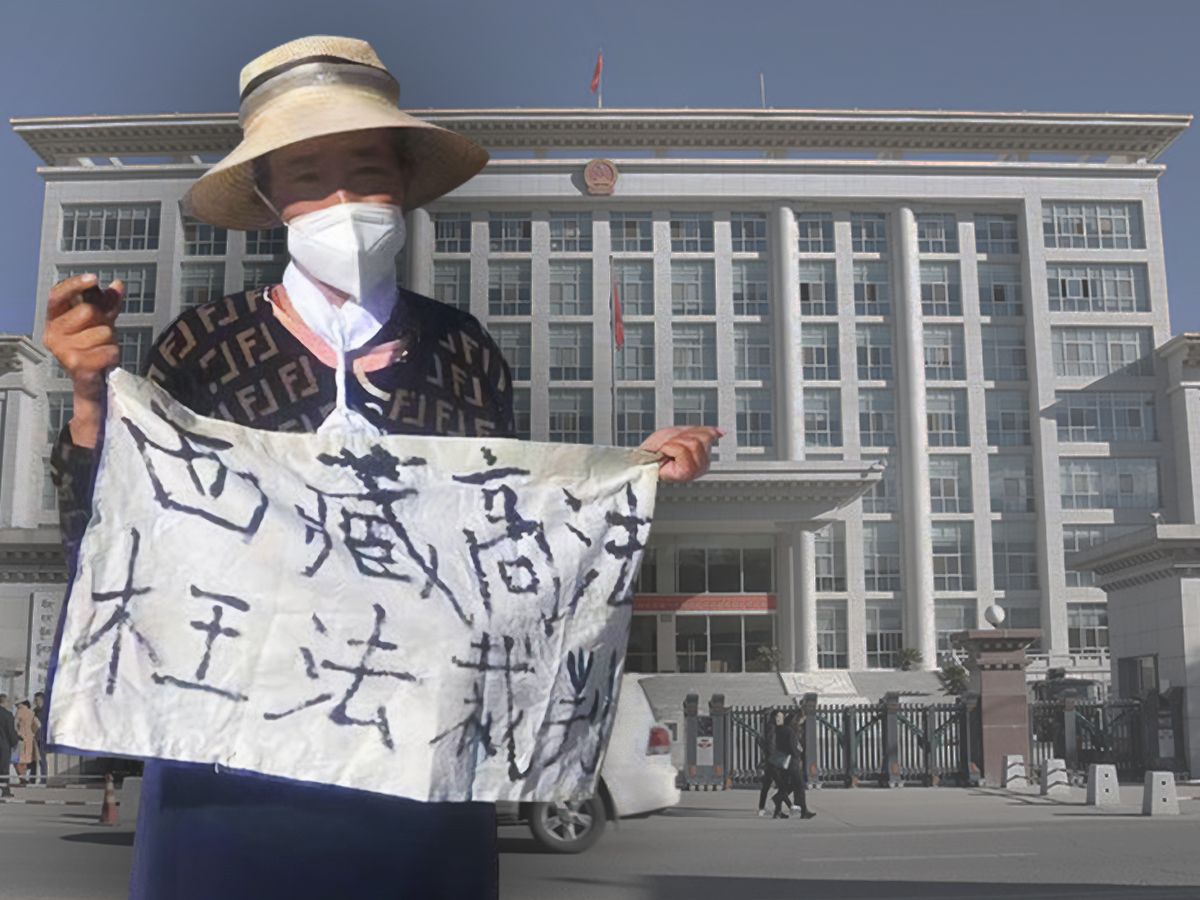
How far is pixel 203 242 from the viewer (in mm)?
60125

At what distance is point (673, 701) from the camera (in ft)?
157

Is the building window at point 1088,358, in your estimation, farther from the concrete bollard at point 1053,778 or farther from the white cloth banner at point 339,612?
the white cloth banner at point 339,612

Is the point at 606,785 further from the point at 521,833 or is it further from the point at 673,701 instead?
the point at 673,701

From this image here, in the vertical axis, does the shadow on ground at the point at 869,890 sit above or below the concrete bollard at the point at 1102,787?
below

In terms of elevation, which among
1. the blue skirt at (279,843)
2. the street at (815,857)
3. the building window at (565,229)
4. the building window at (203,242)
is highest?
the building window at (565,229)

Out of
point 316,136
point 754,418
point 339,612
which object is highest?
point 754,418

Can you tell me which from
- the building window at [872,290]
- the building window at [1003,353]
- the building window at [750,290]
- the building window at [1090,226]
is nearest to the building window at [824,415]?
the building window at [872,290]

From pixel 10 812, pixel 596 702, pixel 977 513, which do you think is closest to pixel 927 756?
pixel 10 812

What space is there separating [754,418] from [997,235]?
14.6 metres

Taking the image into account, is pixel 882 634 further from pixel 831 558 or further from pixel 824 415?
pixel 824 415

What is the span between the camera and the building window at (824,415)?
60.7 meters

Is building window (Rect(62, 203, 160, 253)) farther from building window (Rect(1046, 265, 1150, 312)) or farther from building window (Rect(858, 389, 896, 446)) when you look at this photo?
building window (Rect(1046, 265, 1150, 312))

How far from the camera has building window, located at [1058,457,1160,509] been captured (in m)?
60.2

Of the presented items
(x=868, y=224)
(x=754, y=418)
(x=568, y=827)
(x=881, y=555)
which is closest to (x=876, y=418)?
(x=754, y=418)
